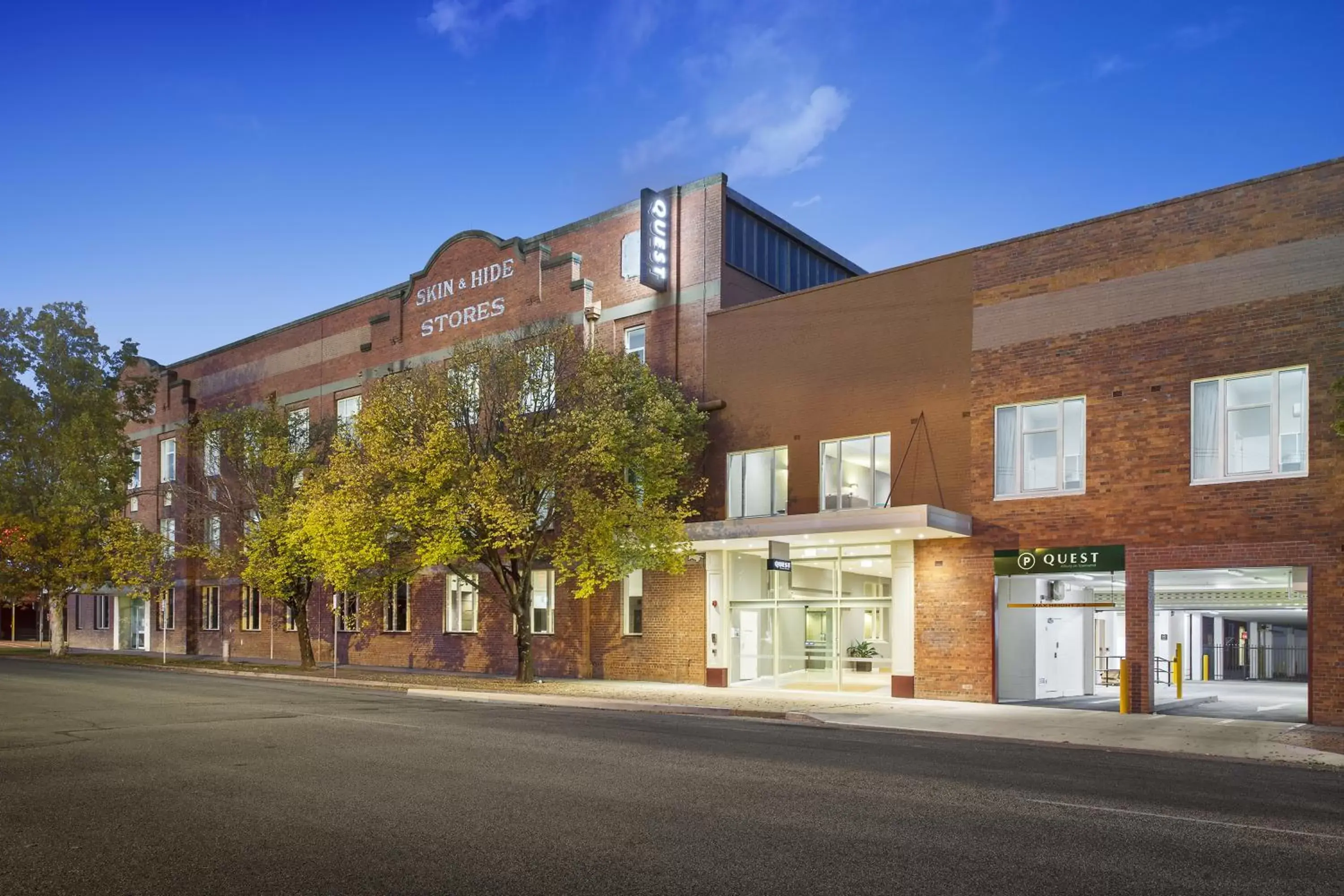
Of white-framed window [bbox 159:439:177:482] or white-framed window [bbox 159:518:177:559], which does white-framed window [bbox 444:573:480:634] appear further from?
white-framed window [bbox 159:439:177:482]

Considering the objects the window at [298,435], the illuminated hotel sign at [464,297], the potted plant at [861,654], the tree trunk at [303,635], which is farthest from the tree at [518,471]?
the window at [298,435]

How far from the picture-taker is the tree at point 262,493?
1340 inches

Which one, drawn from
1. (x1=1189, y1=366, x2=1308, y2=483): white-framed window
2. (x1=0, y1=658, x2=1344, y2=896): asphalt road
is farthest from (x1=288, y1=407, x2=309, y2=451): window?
(x1=1189, y1=366, x2=1308, y2=483): white-framed window

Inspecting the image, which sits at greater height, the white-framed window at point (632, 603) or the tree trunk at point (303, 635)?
the white-framed window at point (632, 603)

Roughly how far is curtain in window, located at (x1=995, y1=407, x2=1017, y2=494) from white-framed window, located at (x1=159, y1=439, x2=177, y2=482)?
40.7 meters

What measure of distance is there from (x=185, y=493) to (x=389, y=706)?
20.7 meters

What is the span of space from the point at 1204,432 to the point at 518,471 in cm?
1513

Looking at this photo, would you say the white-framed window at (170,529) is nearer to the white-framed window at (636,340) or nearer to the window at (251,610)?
the window at (251,610)

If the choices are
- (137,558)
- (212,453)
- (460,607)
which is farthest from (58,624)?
(460,607)

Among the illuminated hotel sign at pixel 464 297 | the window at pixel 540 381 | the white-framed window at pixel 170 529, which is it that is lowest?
the white-framed window at pixel 170 529

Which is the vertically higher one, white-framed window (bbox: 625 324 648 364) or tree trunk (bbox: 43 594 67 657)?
white-framed window (bbox: 625 324 648 364)

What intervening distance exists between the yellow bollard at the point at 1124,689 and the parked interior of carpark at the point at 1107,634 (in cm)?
25

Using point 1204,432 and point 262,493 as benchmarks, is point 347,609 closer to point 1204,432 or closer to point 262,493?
point 262,493

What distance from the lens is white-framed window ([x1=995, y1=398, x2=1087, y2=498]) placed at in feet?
75.4
